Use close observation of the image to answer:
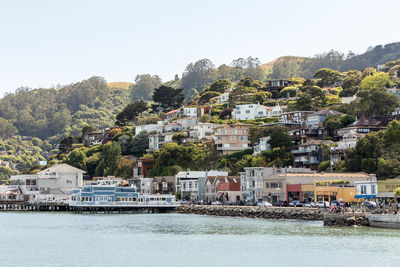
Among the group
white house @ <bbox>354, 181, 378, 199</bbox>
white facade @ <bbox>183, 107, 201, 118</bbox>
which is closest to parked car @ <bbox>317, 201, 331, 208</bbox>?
white house @ <bbox>354, 181, 378, 199</bbox>

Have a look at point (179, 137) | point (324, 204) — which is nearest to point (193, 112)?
point (179, 137)

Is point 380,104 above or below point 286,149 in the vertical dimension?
above

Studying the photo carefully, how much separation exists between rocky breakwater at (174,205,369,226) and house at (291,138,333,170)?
17991 millimetres

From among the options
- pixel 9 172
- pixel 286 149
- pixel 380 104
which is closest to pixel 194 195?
pixel 286 149

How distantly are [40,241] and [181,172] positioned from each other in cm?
5374

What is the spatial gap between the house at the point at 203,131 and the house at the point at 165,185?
14.2 m

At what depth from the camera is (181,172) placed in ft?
356

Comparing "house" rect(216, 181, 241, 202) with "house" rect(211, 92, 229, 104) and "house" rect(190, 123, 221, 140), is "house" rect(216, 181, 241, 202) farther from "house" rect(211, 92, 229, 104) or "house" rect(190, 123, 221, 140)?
"house" rect(211, 92, 229, 104)

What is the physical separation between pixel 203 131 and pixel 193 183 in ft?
58.7

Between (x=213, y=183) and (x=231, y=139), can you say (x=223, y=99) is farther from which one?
(x=213, y=183)

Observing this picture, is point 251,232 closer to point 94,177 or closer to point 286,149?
point 286,149

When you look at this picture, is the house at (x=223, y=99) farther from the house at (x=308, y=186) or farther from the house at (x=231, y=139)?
the house at (x=308, y=186)

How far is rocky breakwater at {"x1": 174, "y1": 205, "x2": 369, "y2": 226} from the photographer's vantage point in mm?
61791

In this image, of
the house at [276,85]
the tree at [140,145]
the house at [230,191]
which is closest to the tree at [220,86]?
the house at [276,85]
